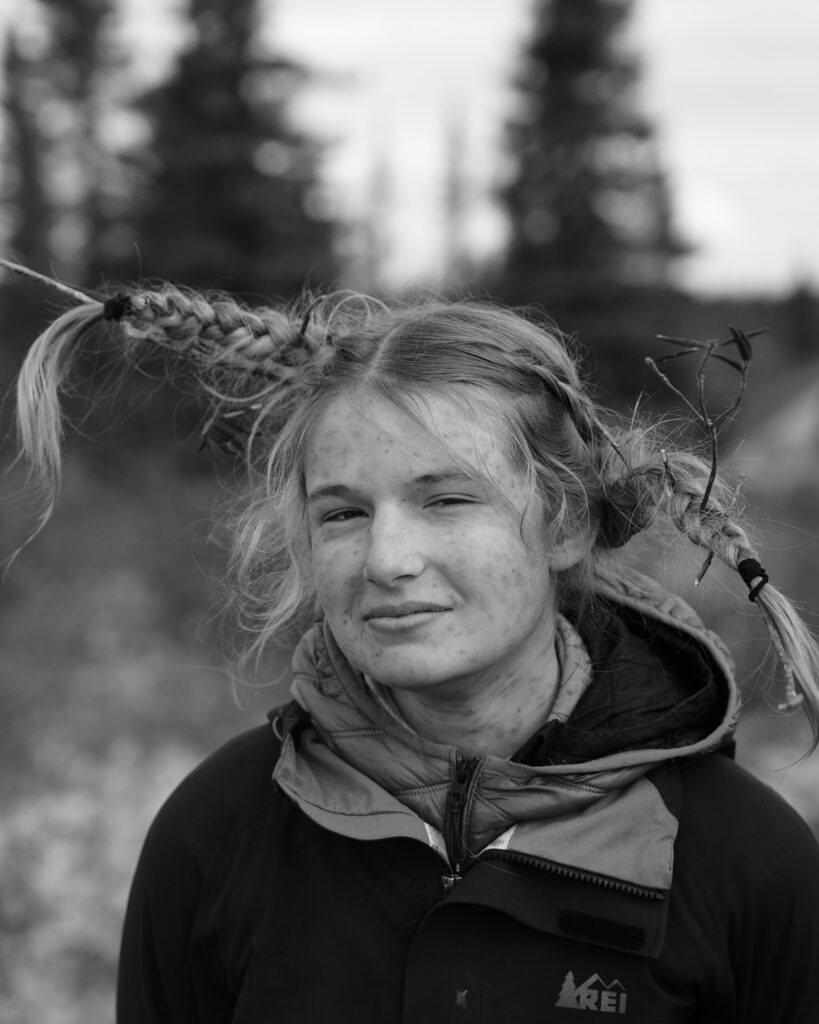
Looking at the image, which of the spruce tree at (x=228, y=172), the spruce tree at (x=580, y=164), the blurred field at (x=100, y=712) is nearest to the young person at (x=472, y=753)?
the blurred field at (x=100, y=712)

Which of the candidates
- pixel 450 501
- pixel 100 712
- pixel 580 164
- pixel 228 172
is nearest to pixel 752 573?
pixel 450 501

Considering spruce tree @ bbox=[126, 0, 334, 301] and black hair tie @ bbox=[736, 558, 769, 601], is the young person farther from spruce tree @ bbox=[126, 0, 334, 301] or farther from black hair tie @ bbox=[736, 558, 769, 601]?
spruce tree @ bbox=[126, 0, 334, 301]

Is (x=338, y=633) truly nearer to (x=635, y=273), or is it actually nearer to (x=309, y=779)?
(x=309, y=779)

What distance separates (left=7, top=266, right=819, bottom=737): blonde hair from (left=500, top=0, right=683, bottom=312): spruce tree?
14050 mm

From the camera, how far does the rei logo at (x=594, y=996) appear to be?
1.74m

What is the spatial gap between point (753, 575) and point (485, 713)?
0.54 m

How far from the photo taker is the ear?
2023 mm

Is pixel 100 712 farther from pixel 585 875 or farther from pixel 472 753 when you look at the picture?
pixel 585 875

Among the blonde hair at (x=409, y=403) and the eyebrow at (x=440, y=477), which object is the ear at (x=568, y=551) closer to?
the blonde hair at (x=409, y=403)

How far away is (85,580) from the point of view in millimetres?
10031

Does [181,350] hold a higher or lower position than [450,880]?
higher

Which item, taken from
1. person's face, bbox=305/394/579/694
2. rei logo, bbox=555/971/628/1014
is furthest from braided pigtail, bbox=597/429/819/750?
rei logo, bbox=555/971/628/1014

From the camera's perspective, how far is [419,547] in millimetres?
1811

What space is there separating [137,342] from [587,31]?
1623 centimetres
